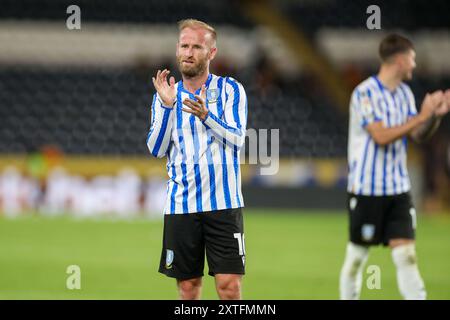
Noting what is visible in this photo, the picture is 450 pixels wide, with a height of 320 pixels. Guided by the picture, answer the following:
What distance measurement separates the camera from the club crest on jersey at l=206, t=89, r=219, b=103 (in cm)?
548

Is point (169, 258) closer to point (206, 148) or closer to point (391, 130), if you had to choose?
point (206, 148)

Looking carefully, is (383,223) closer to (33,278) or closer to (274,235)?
(33,278)

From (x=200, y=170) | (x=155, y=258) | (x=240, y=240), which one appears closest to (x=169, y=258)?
(x=240, y=240)

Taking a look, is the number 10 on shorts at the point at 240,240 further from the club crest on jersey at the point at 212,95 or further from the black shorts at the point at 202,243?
the club crest on jersey at the point at 212,95

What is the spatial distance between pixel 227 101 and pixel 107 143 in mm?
13766

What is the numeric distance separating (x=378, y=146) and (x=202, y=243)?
Answer: 77.5 inches

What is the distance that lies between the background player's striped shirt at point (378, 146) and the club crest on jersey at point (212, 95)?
69.2 inches

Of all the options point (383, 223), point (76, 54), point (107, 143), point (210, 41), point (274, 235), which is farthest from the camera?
point (76, 54)

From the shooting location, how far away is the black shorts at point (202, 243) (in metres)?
5.46

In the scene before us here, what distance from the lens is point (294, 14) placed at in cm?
2259

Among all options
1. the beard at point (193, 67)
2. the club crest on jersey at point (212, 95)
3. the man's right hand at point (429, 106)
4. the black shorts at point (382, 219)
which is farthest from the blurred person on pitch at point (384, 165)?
the beard at point (193, 67)

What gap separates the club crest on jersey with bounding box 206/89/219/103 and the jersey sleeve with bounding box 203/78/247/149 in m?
0.07

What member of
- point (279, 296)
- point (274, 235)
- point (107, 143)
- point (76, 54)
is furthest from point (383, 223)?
point (76, 54)

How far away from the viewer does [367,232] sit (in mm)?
6887
